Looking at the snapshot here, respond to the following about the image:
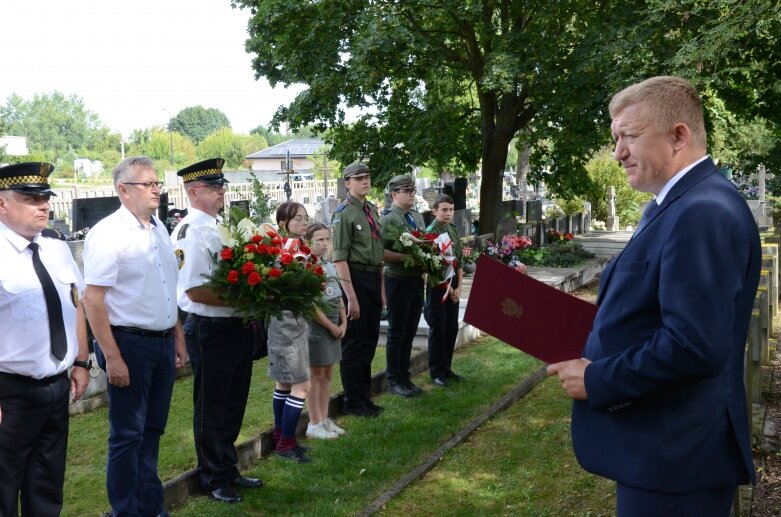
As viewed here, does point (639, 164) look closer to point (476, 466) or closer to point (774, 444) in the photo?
point (476, 466)

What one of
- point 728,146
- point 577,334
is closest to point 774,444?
point 577,334

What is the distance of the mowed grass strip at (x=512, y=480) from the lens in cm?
544

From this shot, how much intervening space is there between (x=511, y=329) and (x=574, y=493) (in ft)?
10.4

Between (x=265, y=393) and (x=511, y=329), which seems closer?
(x=511, y=329)

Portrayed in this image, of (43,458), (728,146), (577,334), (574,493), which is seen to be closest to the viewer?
(577,334)

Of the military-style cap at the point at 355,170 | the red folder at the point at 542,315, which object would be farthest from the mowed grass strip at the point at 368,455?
the red folder at the point at 542,315

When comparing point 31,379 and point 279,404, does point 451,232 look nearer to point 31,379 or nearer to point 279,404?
point 279,404

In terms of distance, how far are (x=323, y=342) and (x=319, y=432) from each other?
2.51 feet

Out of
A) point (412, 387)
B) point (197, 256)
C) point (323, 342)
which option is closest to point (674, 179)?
point (197, 256)

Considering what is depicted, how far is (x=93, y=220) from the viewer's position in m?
14.7

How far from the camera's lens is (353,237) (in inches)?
294

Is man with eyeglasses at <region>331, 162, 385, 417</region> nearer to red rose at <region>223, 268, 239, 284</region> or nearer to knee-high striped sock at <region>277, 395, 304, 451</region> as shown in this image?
knee-high striped sock at <region>277, 395, 304, 451</region>

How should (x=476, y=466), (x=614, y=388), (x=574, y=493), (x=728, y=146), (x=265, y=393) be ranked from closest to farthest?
Answer: (x=614, y=388) < (x=574, y=493) < (x=476, y=466) < (x=265, y=393) < (x=728, y=146)

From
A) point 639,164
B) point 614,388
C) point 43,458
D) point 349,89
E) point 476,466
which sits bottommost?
point 476,466
